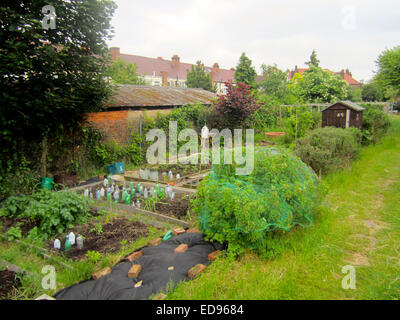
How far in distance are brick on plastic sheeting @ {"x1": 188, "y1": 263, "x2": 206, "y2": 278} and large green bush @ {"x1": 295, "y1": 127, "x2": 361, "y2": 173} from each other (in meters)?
4.90

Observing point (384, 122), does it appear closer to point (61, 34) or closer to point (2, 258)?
point (61, 34)

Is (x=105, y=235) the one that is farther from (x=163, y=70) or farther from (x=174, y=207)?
(x=163, y=70)

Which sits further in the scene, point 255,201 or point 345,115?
point 345,115

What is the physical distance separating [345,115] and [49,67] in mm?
9495

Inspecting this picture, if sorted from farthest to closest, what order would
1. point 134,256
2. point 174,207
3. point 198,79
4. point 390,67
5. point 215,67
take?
1. point 215,67
2. point 198,79
3. point 390,67
4. point 174,207
5. point 134,256

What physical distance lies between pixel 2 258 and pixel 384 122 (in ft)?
44.3

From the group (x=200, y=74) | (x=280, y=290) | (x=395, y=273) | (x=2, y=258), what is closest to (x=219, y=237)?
(x=280, y=290)

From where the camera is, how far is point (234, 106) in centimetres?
1237

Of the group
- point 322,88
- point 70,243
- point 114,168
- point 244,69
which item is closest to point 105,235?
point 70,243

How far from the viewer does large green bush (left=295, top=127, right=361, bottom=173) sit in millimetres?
7005

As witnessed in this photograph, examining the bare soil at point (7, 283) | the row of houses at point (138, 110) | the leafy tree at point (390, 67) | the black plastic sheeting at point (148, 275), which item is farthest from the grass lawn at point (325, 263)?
the leafy tree at point (390, 67)

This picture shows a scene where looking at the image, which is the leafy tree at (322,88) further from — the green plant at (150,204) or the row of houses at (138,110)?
the green plant at (150,204)

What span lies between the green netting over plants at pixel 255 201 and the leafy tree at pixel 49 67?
4.22 metres

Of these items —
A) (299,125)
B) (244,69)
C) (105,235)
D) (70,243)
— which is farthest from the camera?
(244,69)
